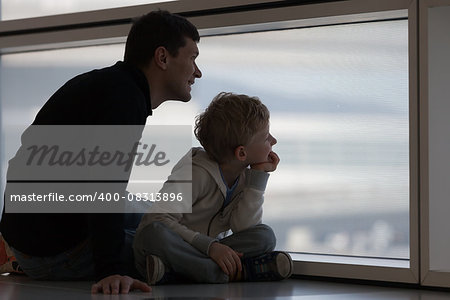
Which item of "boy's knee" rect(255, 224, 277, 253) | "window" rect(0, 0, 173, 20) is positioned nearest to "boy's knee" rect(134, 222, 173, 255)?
"boy's knee" rect(255, 224, 277, 253)

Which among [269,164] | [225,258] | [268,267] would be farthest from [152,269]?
[269,164]

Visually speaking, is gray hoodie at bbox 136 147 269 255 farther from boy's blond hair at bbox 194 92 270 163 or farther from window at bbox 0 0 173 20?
window at bbox 0 0 173 20

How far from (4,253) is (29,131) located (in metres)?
0.36

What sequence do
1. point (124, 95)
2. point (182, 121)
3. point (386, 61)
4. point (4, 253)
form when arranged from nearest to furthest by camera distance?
point (124, 95), point (386, 61), point (4, 253), point (182, 121)

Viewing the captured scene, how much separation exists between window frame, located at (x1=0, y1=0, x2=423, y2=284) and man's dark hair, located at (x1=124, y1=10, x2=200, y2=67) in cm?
16

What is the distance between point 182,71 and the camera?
67.2 inches

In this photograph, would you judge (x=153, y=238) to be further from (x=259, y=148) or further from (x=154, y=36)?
(x=154, y=36)

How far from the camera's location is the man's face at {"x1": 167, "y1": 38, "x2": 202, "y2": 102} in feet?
5.57

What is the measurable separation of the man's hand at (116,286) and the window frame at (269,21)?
1.50 ft

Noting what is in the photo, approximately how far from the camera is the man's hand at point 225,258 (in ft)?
5.16

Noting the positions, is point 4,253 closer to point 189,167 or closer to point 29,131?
point 29,131

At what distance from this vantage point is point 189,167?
5.57 feet

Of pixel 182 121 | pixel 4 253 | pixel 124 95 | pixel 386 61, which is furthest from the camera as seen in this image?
pixel 182 121

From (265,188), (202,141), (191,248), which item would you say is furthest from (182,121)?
(191,248)
